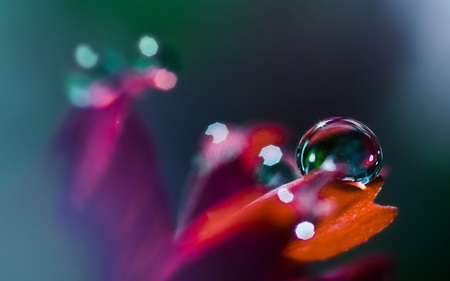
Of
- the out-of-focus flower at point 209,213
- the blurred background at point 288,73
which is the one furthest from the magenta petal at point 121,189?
the blurred background at point 288,73

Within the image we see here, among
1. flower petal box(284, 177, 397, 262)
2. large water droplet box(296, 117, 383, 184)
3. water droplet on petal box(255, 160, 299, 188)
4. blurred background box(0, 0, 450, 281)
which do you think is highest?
blurred background box(0, 0, 450, 281)

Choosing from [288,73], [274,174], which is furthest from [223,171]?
[288,73]

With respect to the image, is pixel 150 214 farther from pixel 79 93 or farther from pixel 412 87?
pixel 412 87

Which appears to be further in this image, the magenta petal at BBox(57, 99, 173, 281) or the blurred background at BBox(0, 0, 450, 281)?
the blurred background at BBox(0, 0, 450, 281)

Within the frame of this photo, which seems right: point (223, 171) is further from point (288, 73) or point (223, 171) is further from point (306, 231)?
point (288, 73)

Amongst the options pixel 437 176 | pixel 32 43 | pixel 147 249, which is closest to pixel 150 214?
pixel 147 249

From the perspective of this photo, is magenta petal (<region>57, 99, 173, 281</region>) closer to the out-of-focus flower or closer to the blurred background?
the out-of-focus flower

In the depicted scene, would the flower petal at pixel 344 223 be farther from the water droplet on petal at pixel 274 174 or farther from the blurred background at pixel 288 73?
the blurred background at pixel 288 73

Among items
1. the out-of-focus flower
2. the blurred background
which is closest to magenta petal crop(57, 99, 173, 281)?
the out-of-focus flower
